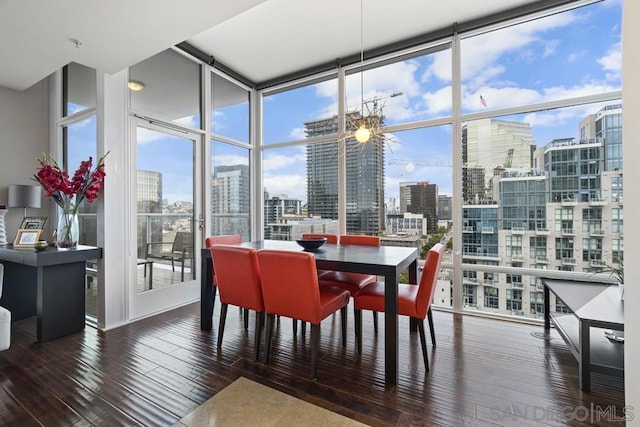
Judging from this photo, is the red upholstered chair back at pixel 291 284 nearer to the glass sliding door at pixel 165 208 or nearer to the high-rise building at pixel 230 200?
the glass sliding door at pixel 165 208

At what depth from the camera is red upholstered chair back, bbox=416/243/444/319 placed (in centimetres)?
216

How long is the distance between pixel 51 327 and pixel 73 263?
2.03 ft

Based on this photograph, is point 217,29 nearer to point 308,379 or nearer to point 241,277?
point 241,277

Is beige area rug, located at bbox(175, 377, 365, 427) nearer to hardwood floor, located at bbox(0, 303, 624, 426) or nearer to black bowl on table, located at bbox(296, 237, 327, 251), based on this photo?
hardwood floor, located at bbox(0, 303, 624, 426)

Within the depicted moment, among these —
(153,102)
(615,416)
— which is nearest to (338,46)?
(153,102)

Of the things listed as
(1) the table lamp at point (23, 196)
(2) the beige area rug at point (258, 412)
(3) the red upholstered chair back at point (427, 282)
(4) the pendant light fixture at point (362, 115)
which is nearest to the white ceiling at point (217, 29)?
(4) the pendant light fixture at point (362, 115)

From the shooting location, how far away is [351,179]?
4.37m

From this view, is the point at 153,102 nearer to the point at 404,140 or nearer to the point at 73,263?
the point at 73,263

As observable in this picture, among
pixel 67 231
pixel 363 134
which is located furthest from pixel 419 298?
pixel 67 231

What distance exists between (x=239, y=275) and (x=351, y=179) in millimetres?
2524

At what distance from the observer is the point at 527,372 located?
7.06 ft

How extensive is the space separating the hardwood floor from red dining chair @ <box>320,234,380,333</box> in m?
0.49

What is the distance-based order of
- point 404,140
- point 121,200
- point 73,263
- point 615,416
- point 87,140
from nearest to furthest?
point 615,416 → point 73,263 → point 121,200 → point 87,140 → point 404,140

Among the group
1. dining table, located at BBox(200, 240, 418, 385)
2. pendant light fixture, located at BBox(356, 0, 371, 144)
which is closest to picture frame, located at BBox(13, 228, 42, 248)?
dining table, located at BBox(200, 240, 418, 385)
